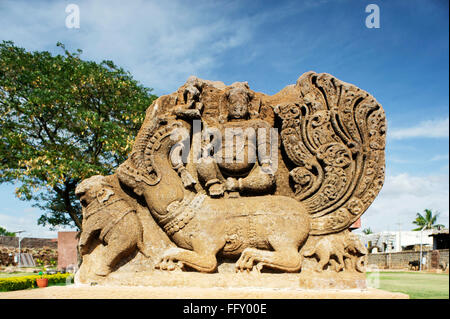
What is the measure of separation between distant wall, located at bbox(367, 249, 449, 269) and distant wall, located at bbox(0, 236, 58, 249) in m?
22.7

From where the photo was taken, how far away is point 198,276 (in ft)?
14.0

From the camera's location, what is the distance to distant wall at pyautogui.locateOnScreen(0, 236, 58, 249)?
78.5 ft

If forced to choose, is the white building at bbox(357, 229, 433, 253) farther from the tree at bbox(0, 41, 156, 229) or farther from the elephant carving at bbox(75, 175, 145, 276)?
the elephant carving at bbox(75, 175, 145, 276)

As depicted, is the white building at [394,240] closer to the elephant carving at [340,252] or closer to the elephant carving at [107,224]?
the elephant carving at [340,252]

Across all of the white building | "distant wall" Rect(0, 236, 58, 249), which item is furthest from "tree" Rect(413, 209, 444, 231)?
"distant wall" Rect(0, 236, 58, 249)

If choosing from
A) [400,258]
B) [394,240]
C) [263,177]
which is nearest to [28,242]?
[400,258]

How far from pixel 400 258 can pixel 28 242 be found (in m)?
24.4

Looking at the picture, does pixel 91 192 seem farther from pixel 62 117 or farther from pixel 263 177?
pixel 62 117

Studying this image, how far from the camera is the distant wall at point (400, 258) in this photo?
2083 centimetres

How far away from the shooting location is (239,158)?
4910 mm

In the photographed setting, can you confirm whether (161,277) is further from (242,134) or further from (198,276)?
(242,134)

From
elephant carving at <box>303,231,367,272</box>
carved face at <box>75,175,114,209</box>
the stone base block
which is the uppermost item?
carved face at <box>75,175,114,209</box>

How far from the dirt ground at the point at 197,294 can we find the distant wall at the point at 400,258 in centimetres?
2004
